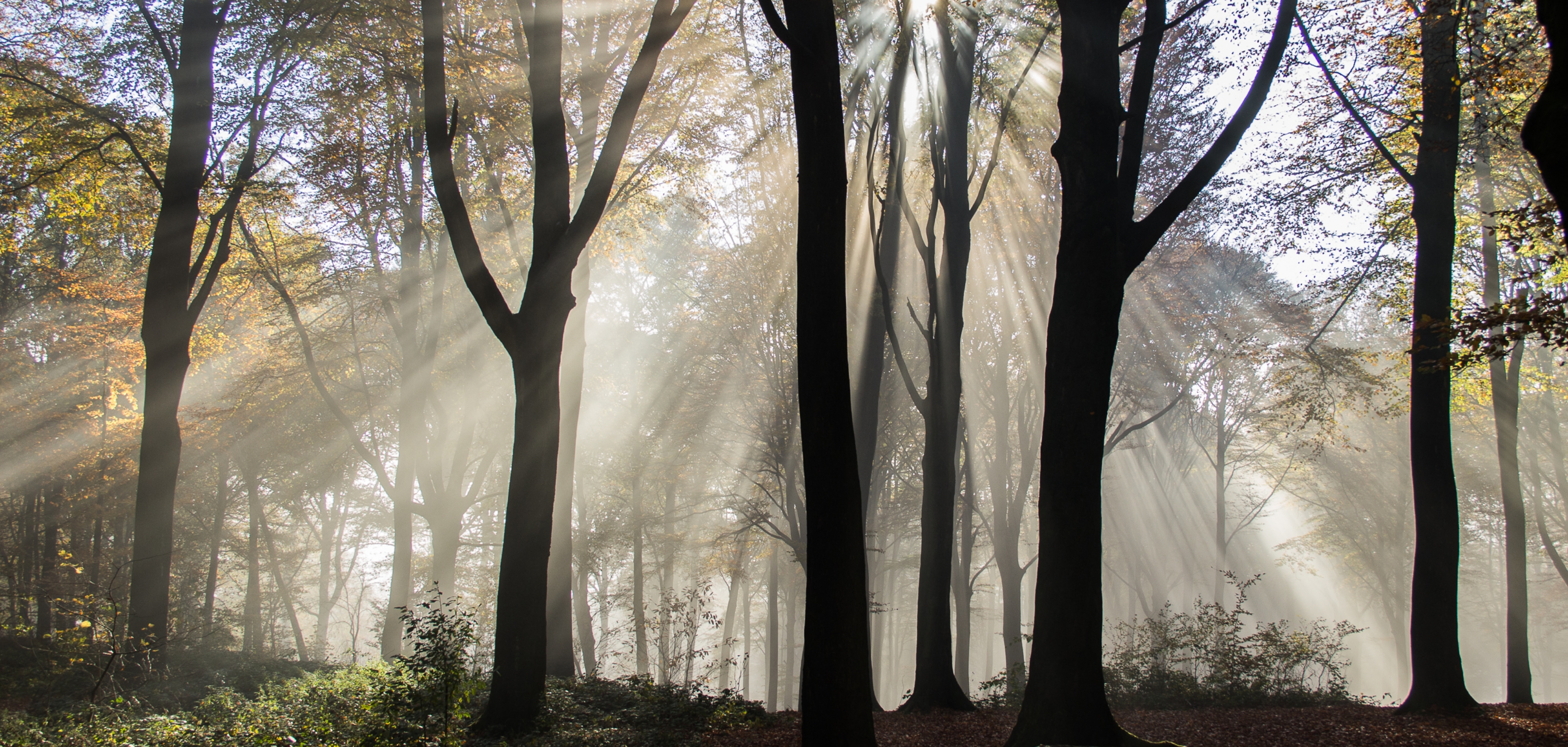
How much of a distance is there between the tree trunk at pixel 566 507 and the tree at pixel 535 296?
4970 mm

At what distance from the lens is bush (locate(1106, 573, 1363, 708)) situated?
1063 cm

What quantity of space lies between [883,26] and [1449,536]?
10281 millimetres

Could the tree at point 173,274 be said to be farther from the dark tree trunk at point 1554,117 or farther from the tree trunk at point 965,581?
the tree trunk at point 965,581

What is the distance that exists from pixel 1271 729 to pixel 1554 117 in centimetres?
707

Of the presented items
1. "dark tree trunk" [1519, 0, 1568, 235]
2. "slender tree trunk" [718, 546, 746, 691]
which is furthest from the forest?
"slender tree trunk" [718, 546, 746, 691]

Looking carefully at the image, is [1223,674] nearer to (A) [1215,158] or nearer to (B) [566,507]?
(A) [1215,158]

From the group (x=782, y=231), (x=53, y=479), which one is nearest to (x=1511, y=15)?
(x=782, y=231)

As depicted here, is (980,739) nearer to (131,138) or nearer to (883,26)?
(883,26)

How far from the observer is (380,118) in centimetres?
1453

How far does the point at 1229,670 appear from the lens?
10984 mm

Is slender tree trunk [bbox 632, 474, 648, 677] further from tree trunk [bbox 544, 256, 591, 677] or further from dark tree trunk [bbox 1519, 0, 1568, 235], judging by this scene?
dark tree trunk [bbox 1519, 0, 1568, 235]

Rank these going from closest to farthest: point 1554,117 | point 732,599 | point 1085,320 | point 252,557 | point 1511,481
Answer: point 1554,117, point 1085,320, point 1511,481, point 252,557, point 732,599

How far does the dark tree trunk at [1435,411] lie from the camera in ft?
28.1

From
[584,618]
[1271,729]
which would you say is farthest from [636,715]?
[584,618]
